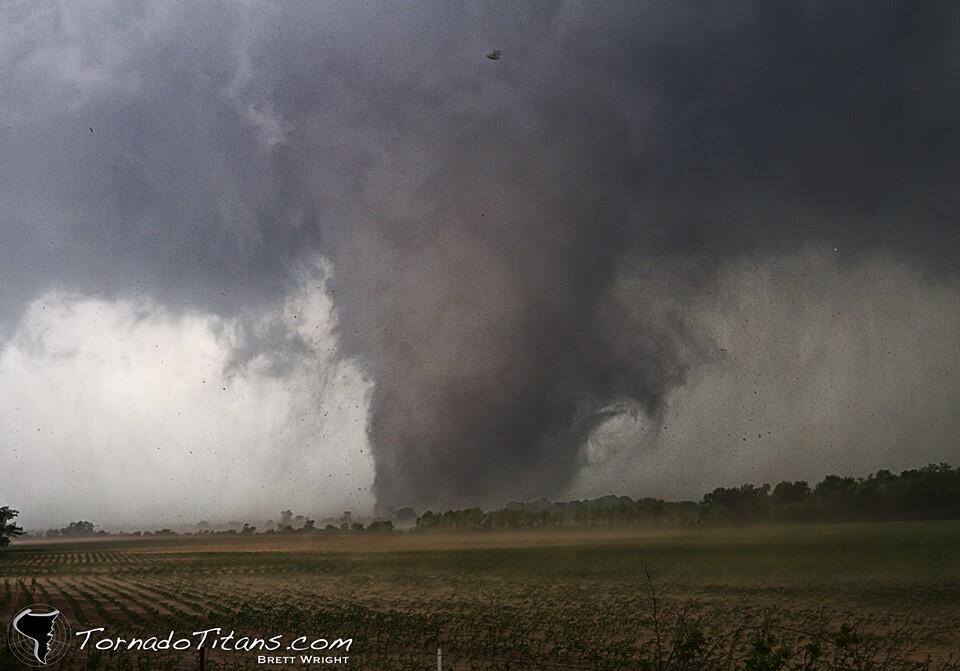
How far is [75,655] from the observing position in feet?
109

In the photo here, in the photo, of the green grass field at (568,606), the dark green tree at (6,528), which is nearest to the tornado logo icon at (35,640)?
the green grass field at (568,606)

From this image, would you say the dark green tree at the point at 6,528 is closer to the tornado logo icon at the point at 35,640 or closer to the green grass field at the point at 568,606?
the green grass field at the point at 568,606

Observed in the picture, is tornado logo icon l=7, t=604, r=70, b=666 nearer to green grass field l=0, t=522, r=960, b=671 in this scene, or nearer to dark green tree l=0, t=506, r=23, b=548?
green grass field l=0, t=522, r=960, b=671

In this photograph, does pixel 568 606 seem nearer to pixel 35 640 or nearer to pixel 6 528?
pixel 35 640

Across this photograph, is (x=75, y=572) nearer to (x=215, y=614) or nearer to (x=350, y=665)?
(x=215, y=614)

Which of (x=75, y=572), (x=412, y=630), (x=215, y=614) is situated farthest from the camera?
(x=75, y=572)

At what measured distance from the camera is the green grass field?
1395 inches

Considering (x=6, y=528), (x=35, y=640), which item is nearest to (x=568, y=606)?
(x=35, y=640)

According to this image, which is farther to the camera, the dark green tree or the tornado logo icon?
the dark green tree

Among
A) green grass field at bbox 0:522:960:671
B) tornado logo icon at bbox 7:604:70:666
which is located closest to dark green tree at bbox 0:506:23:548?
green grass field at bbox 0:522:960:671

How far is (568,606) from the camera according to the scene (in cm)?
5788

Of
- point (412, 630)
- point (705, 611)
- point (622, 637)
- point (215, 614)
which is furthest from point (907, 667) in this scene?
point (215, 614)

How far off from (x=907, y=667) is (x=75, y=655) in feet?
138

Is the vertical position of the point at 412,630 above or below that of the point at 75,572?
above
